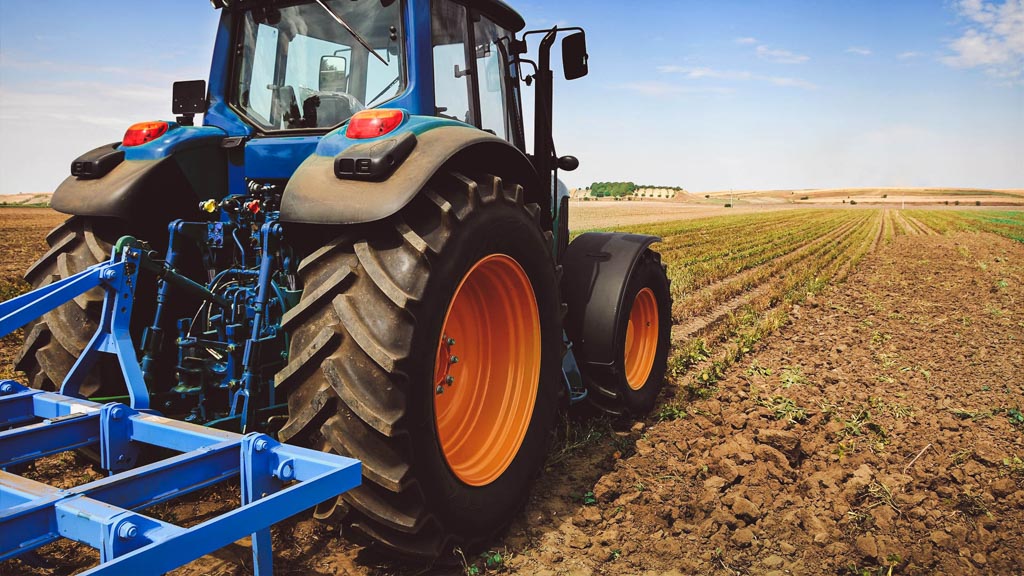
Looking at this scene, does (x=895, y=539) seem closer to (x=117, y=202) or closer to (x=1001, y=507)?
(x=1001, y=507)

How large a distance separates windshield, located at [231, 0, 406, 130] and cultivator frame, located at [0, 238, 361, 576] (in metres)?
1.07

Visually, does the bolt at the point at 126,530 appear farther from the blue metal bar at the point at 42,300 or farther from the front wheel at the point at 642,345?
the front wheel at the point at 642,345

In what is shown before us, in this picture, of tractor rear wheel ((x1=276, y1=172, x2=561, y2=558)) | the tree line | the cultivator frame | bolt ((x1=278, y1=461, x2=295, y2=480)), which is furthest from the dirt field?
the tree line

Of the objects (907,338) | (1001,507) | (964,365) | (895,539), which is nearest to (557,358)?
(895,539)

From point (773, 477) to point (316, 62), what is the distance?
3.07 metres

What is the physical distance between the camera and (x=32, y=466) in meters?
3.18

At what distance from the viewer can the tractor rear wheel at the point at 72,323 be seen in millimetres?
2816

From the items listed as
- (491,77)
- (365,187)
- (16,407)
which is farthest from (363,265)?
(491,77)

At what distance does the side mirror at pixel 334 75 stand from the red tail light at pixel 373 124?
2.64 ft

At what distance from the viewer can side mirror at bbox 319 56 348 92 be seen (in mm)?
3254

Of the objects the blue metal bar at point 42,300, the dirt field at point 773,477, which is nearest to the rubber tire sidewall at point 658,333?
the dirt field at point 773,477

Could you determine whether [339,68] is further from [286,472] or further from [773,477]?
[773,477]

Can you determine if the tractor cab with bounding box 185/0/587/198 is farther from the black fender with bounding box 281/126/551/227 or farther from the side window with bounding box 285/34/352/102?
the black fender with bounding box 281/126/551/227

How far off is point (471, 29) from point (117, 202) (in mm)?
1828
